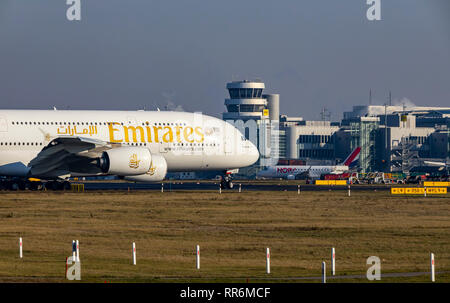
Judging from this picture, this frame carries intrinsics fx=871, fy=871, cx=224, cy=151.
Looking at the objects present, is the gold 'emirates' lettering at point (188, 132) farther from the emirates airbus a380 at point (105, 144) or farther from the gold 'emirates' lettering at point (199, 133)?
the gold 'emirates' lettering at point (199, 133)

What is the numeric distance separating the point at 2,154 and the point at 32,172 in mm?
2647

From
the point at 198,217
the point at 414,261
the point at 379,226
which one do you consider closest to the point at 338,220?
the point at 379,226

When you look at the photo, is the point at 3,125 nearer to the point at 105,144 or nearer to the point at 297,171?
the point at 105,144

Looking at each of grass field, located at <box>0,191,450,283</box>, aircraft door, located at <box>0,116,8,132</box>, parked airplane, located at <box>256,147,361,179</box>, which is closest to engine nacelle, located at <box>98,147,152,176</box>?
grass field, located at <box>0,191,450,283</box>

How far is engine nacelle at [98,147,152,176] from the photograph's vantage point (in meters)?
64.3

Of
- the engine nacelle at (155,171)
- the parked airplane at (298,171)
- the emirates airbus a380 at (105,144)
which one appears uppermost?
the emirates airbus a380 at (105,144)

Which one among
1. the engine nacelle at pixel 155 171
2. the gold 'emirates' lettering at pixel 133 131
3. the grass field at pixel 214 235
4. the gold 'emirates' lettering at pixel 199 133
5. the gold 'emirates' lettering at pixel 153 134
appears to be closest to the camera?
the grass field at pixel 214 235

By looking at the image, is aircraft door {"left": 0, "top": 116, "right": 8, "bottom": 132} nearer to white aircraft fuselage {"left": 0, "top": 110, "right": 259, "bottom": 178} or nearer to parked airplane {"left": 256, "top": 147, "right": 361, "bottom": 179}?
white aircraft fuselage {"left": 0, "top": 110, "right": 259, "bottom": 178}

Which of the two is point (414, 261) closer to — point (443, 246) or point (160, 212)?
point (443, 246)

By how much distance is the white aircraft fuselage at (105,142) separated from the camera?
2547 inches

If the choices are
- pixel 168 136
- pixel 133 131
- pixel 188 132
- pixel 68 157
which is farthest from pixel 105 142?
pixel 188 132

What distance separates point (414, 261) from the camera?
105 ft

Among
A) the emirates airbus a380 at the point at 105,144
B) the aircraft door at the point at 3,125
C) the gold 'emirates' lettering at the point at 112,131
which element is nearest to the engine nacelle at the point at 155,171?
the emirates airbus a380 at the point at 105,144
